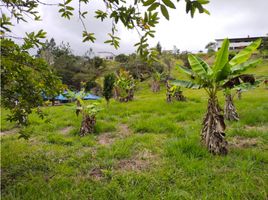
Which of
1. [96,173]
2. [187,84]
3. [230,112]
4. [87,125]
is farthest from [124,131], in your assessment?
[230,112]

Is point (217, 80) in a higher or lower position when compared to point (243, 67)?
lower

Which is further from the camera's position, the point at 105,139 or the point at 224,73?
the point at 105,139

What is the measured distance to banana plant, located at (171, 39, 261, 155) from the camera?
4.85m

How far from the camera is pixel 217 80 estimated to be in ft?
17.0

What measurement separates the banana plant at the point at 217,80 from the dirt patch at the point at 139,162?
47.6 inches

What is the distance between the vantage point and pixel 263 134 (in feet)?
18.7

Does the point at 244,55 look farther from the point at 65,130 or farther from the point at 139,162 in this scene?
the point at 65,130

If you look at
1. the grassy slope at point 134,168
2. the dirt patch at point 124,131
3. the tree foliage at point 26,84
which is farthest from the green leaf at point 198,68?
the tree foliage at point 26,84

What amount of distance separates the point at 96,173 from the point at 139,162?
83 cm

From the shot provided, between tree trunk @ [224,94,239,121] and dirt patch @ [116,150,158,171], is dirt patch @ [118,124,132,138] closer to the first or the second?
dirt patch @ [116,150,158,171]

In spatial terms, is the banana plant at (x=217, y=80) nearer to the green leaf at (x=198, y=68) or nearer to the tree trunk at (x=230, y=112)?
the green leaf at (x=198, y=68)

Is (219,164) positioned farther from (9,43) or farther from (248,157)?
(9,43)

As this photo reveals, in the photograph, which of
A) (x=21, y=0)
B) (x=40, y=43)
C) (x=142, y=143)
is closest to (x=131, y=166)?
(x=142, y=143)

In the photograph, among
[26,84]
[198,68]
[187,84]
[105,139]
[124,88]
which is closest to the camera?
[26,84]
